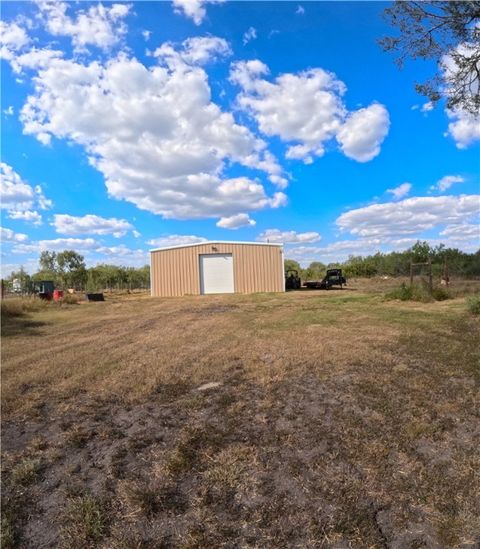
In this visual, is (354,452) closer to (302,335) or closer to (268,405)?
(268,405)

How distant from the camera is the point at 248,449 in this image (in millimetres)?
2818

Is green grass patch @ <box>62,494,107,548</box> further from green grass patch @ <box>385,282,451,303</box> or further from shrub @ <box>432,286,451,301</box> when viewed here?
shrub @ <box>432,286,451,301</box>

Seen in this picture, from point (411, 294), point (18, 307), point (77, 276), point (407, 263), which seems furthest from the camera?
point (77, 276)

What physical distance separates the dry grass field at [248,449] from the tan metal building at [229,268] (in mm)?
17873

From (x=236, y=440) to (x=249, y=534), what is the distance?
101 centimetres

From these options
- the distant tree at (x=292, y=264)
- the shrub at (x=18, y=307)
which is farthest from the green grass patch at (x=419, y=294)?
the distant tree at (x=292, y=264)

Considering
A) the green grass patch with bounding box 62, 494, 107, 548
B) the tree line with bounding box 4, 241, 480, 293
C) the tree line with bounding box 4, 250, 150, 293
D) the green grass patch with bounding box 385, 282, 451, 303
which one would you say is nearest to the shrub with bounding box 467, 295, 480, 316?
the green grass patch with bounding box 385, 282, 451, 303

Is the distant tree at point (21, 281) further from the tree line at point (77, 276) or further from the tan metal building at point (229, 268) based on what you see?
the tan metal building at point (229, 268)

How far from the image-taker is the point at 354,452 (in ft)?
8.90

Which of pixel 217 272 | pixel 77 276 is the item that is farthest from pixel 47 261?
pixel 217 272

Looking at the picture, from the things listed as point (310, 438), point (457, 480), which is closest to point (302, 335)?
point (310, 438)

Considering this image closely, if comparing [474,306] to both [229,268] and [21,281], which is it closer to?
[229,268]

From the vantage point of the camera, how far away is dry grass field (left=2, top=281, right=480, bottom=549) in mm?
2027

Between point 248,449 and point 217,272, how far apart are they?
69.7 feet
